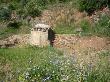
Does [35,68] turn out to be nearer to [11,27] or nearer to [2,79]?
[2,79]

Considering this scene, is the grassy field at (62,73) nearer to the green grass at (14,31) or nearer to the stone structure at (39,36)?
the stone structure at (39,36)

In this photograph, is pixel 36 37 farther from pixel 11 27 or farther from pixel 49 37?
pixel 11 27

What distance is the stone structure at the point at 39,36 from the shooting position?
582 inches

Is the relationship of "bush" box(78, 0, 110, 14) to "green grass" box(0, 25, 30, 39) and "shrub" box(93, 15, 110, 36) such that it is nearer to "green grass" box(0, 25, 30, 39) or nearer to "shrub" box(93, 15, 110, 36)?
"shrub" box(93, 15, 110, 36)

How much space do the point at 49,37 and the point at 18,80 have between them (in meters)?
7.40

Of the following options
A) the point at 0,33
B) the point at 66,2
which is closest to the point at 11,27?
the point at 0,33

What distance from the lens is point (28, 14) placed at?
17.5 metres

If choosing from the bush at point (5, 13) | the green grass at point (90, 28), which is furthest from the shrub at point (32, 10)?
the green grass at point (90, 28)

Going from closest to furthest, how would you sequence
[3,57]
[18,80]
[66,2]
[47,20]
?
1. [18,80]
2. [3,57]
3. [47,20]
4. [66,2]

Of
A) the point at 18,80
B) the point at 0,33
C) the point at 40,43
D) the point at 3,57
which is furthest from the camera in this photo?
the point at 0,33

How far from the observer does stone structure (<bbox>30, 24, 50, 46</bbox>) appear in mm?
14781

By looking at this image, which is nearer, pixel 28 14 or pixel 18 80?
pixel 18 80

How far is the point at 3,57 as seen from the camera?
11.7 meters

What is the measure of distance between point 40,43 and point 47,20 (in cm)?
288
